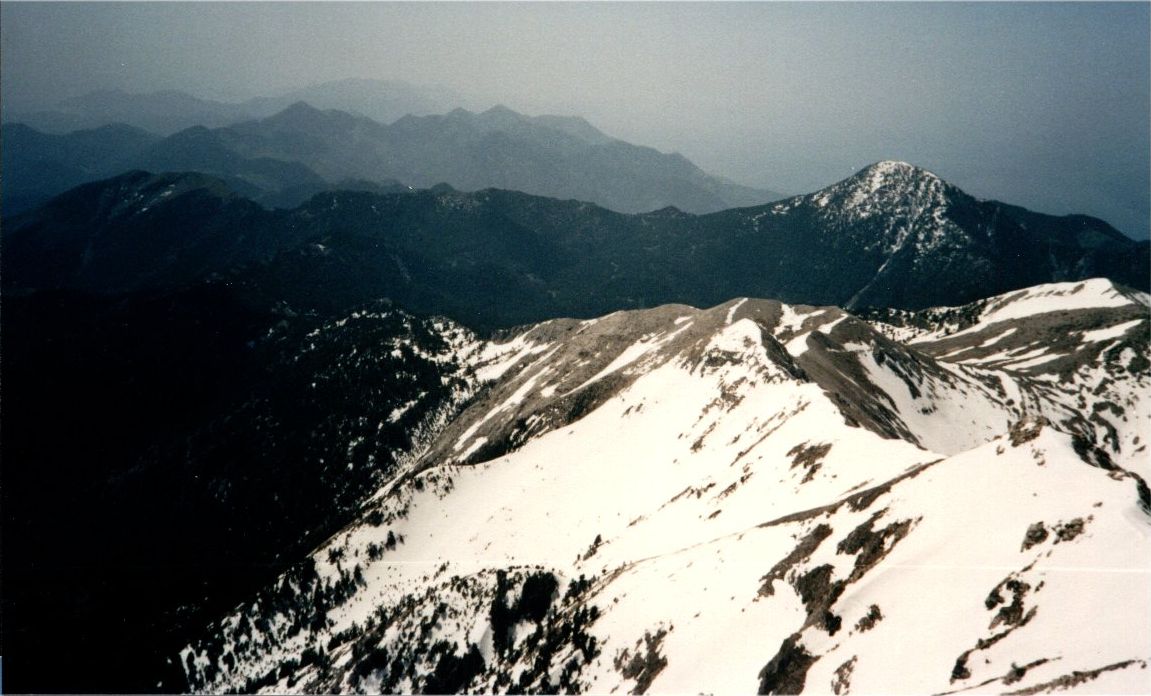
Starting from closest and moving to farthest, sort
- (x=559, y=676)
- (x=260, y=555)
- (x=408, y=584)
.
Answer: (x=559, y=676) < (x=408, y=584) < (x=260, y=555)

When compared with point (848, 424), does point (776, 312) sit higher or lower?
lower

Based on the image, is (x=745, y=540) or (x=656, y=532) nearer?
(x=745, y=540)

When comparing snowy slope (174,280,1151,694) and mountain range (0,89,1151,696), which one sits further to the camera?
mountain range (0,89,1151,696)

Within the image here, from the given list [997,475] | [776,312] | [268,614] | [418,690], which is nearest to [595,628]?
[418,690]

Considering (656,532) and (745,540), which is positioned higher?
(745,540)

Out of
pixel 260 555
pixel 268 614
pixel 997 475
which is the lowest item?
pixel 260 555

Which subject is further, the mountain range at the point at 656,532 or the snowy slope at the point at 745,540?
the mountain range at the point at 656,532

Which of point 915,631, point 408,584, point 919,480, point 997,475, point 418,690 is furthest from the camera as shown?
point 408,584

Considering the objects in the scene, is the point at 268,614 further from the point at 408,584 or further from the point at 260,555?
the point at 260,555
